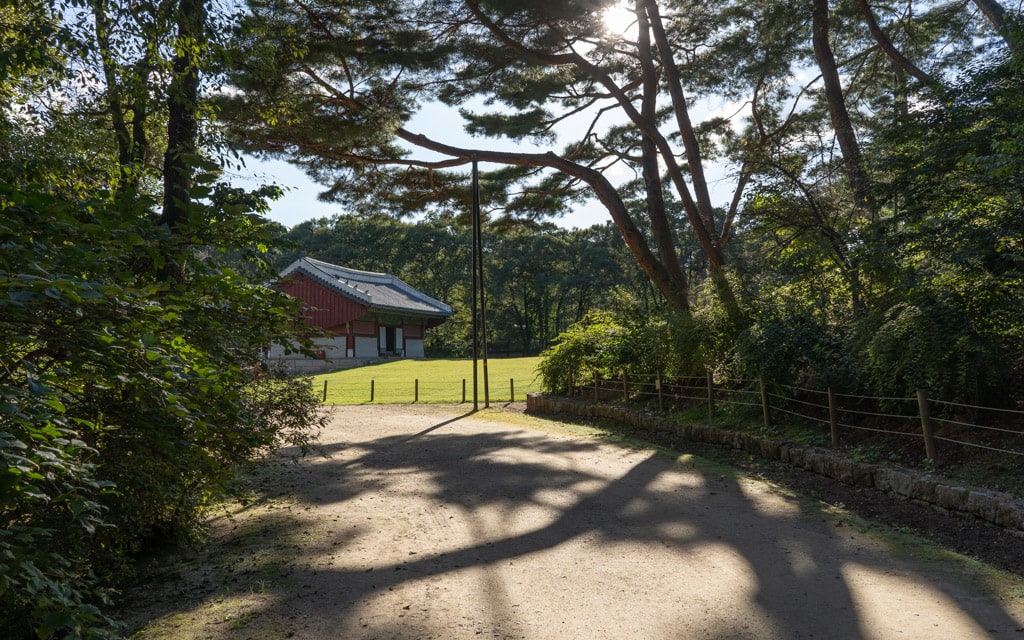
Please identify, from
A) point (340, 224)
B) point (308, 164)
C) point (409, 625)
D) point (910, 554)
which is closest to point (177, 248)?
point (409, 625)

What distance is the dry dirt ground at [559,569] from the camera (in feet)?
12.1

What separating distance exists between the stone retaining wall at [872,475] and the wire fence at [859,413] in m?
0.36

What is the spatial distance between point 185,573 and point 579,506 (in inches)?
138

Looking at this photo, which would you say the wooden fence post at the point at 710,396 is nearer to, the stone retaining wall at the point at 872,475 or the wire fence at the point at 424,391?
the stone retaining wall at the point at 872,475

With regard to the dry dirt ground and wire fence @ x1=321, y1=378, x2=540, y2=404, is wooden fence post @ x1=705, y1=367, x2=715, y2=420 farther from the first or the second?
wire fence @ x1=321, y1=378, x2=540, y2=404

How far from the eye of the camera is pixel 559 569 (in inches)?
182

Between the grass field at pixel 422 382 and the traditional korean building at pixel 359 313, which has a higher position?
the traditional korean building at pixel 359 313

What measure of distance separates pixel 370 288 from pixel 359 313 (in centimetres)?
385

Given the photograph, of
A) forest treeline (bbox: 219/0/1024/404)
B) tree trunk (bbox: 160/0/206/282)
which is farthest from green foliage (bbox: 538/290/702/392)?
tree trunk (bbox: 160/0/206/282)

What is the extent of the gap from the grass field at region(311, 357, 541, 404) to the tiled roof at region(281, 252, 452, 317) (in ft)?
11.4

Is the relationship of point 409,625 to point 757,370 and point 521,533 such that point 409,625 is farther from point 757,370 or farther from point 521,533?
point 757,370

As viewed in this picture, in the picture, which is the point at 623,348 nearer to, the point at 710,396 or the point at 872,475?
the point at 710,396

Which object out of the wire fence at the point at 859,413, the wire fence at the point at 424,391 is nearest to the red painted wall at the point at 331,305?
the wire fence at the point at 424,391

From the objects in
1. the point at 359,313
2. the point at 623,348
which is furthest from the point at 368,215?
the point at 359,313
